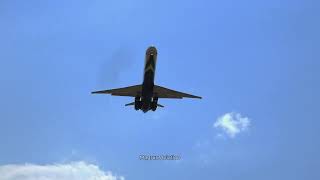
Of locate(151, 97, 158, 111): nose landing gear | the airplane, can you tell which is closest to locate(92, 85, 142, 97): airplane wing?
the airplane

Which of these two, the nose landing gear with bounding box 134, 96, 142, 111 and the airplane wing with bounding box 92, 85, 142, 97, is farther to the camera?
the airplane wing with bounding box 92, 85, 142, 97

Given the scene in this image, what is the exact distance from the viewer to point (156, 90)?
410 feet

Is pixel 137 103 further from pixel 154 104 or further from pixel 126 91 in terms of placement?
pixel 126 91

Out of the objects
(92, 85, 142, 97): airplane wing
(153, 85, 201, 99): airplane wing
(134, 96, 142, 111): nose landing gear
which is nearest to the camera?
(134, 96, 142, 111): nose landing gear

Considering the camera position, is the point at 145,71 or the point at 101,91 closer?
the point at 145,71

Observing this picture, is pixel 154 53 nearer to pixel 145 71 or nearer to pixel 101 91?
pixel 145 71

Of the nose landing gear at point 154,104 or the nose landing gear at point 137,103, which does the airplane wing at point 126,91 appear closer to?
the nose landing gear at point 137,103

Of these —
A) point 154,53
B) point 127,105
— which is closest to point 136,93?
point 127,105

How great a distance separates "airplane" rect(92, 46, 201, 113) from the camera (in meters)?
117

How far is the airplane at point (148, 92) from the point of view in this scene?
385ft

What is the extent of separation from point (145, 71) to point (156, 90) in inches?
319

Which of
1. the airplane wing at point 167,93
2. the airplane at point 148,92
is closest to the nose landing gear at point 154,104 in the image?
the airplane at point 148,92

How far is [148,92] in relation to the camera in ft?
397

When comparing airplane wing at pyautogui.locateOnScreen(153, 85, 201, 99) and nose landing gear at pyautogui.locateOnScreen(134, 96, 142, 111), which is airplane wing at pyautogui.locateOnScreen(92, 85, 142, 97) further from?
airplane wing at pyautogui.locateOnScreen(153, 85, 201, 99)
